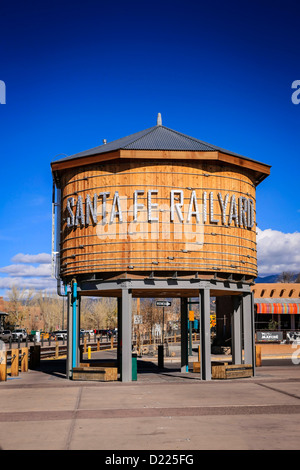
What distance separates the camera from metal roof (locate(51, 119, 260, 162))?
27625mm

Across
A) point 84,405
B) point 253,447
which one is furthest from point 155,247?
point 253,447

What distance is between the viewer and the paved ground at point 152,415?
42.1ft

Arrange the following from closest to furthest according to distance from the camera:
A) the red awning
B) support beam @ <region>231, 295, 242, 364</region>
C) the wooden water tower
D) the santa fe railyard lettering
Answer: the wooden water tower
the santa fe railyard lettering
support beam @ <region>231, 295, 242, 364</region>
the red awning

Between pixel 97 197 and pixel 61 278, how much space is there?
5526 millimetres

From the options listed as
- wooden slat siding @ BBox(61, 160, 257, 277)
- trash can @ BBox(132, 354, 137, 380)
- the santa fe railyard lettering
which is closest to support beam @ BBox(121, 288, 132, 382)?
trash can @ BBox(132, 354, 137, 380)

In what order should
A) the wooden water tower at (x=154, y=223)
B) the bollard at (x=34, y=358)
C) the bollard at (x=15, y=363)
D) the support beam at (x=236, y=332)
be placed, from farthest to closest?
the bollard at (x=34, y=358) < the bollard at (x=15, y=363) < the support beam at (x=236, y=332) < the wooden water tower at (x=154, y=223)

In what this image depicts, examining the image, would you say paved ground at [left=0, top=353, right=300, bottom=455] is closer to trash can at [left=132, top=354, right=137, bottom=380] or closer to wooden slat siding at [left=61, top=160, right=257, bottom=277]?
trash can at [left=132, top=354, right=137, bottom=380]

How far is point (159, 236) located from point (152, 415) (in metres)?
11.5

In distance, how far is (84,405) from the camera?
1916 cm

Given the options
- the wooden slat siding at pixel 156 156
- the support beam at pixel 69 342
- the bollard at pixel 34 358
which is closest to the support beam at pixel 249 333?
the wooden slat siding at pixel 156 156

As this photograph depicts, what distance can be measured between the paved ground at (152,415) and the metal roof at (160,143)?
430 inches

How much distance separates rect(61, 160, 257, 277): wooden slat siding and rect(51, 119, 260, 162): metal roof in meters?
0.70

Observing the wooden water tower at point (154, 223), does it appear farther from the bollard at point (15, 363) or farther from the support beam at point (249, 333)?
the bollard at point (15, 363)

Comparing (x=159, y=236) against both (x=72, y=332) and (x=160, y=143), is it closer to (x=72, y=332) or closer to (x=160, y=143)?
(x=160, y=143)
